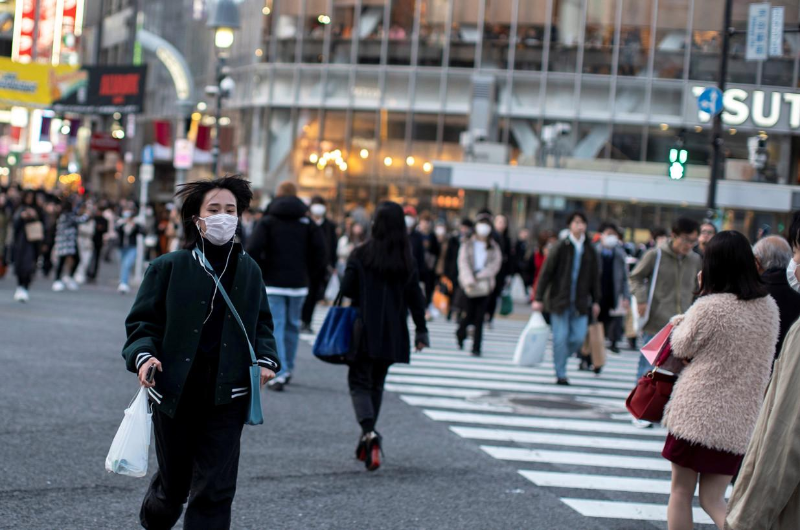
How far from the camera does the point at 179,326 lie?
16.6ft

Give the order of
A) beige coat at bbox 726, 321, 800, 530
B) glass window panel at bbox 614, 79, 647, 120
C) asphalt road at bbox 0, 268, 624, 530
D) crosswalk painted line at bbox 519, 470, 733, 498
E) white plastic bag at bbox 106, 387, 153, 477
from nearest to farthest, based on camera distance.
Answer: beige coat at bbox 726, 321, 800, 530 → white plastic bag at bbox 106, 387, 153, 477 → asphalt road at bbox 0, 268, 624, 530 → crosswalk painted line at bbox 519, 470, 733, 498 → glass window panel at bbox 614, 79, 647, 120

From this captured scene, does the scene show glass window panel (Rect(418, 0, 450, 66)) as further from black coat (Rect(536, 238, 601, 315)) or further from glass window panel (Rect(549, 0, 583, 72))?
black coat (Rect(536, 238, 601, 315))

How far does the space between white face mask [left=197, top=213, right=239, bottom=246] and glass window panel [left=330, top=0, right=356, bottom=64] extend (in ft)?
121

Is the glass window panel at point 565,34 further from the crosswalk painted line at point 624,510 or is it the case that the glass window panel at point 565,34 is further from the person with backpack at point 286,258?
the crosswalk painted line at point 624,510

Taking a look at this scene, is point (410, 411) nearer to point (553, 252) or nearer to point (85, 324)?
point (553, 252)

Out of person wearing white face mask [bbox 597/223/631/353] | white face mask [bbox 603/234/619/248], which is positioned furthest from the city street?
white face mask [bbox 603/234/619/248]

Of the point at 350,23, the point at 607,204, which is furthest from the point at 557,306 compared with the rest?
the point at 350,23

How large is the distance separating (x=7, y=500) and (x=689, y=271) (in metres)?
7.13

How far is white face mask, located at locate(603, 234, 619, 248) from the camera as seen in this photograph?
58.6ft

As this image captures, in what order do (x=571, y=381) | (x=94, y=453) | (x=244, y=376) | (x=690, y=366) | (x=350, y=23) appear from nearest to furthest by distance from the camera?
(x=244, y=376) < (x=690, y=366) < (x=94, y=453) < (x=571, y=381) < (x=350, y=23)

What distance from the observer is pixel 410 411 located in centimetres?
1148

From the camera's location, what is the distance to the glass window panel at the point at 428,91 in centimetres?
4053

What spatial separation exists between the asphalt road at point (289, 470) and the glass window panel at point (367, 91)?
29148 mm

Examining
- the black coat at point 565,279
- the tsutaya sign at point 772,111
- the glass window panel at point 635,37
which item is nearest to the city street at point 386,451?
the black coat at point 565,279
